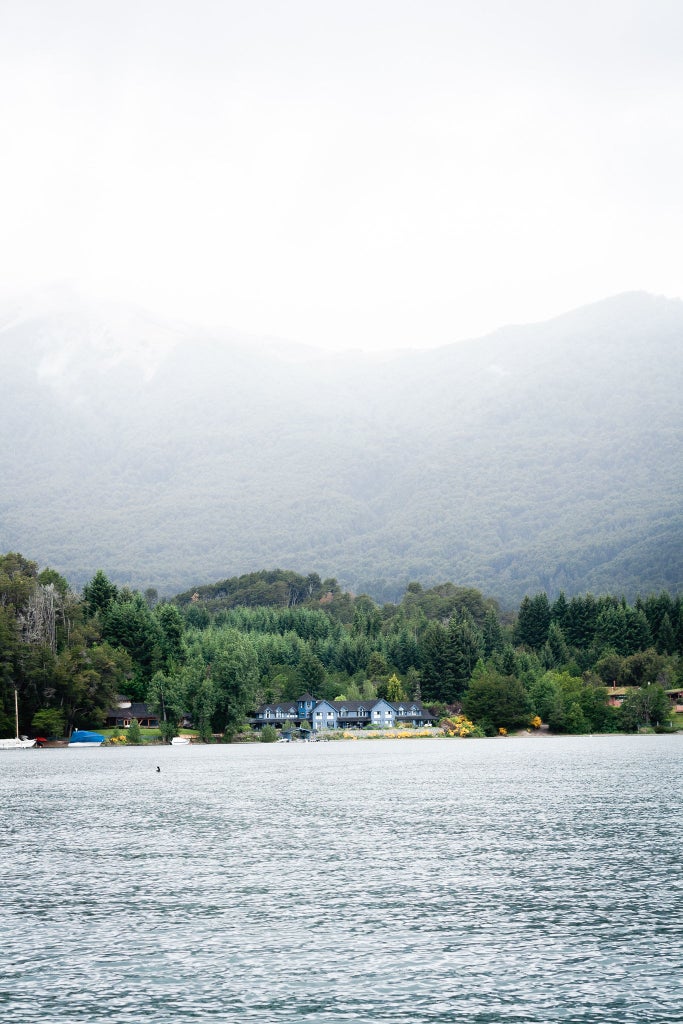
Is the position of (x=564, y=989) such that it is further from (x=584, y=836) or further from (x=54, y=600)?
(x=54, y=600)

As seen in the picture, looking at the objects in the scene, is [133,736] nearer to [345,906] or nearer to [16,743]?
[16,743]

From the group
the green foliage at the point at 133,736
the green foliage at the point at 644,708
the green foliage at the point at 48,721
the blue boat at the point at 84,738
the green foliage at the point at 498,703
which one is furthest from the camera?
the green foliage at the point at 498,703

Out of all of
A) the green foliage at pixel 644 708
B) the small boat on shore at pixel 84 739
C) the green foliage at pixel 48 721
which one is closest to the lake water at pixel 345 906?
the green foliage at pixel 48 721

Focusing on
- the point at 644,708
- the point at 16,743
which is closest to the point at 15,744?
the point at 16,743

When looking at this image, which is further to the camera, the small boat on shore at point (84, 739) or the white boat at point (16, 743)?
the small boat on shore at point (84, 739)

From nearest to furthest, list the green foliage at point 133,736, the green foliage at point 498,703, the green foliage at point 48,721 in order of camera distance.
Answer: the green foliage at point 48,721
the green foliage at point 133,736
the green foliage at point 498,703

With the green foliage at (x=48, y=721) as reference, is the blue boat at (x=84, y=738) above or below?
below

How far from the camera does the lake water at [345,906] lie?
24109 mm

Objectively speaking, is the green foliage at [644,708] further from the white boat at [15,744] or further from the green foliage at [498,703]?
the white boat at [15,744]

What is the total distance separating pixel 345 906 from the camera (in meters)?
34.1

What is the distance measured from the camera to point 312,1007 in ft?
77.4

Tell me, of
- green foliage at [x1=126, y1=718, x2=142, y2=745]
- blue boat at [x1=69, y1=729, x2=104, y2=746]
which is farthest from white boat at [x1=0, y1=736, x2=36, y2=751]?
green foliage at [x1=126, y1=718, x2=142, y2=745]

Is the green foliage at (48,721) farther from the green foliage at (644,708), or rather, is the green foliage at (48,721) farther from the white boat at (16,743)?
the green foliage at (644,708)

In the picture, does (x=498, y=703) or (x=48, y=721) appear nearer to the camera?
(x=48, y=721)
